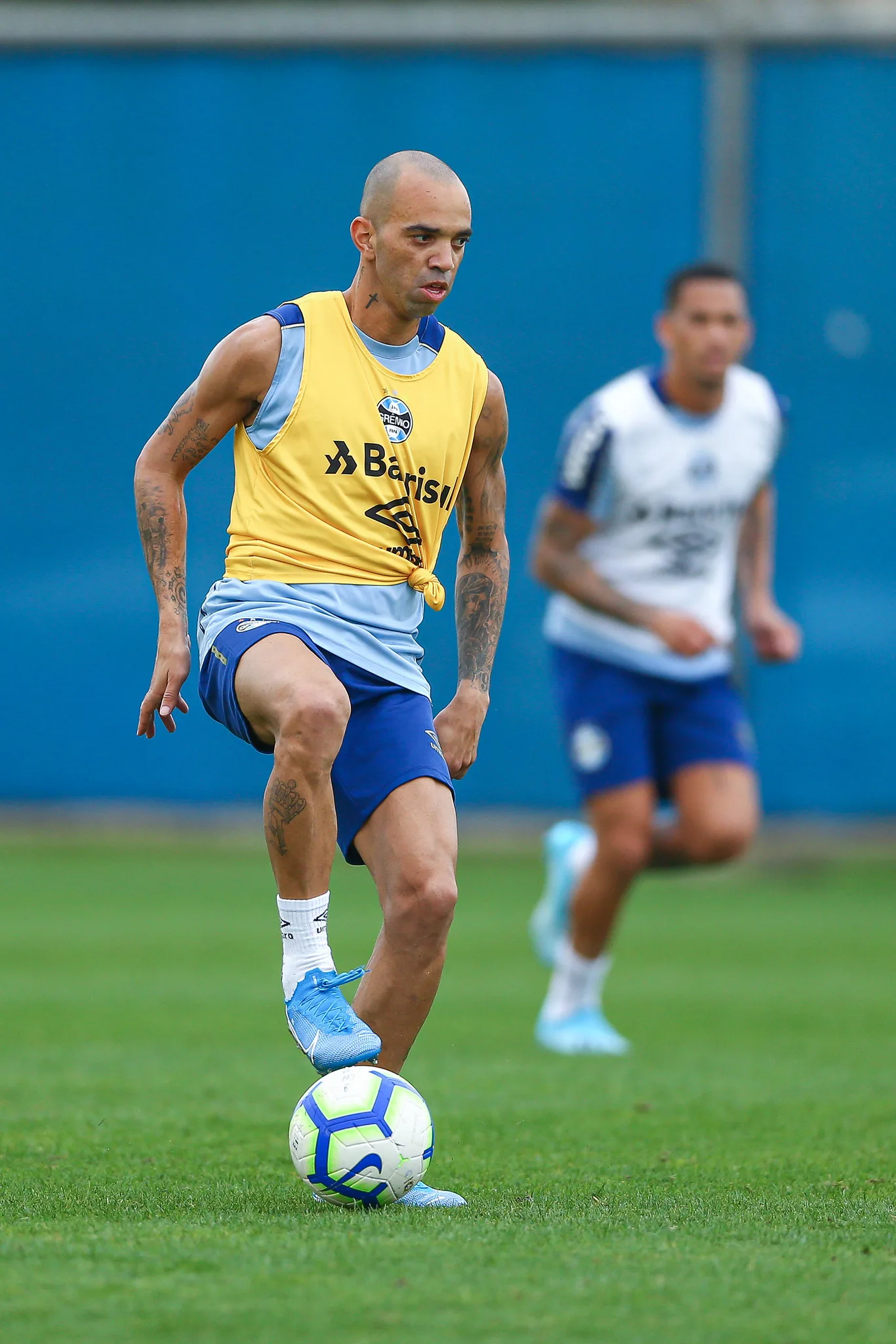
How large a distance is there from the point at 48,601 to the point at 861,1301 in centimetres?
1072

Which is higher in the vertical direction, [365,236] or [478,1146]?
[365,236]

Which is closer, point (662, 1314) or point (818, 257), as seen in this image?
point (662, 1314)

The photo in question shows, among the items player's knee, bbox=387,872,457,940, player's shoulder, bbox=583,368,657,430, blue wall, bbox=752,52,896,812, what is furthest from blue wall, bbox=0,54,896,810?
player's knee, bbox=387,872,457,940

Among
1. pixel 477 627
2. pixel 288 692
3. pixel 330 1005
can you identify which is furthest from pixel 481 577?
pixel 330 1005

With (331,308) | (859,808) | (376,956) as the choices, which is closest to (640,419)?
(331,308)

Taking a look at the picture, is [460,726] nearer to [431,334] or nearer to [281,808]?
[281,808]

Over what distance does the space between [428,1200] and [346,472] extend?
1500mm

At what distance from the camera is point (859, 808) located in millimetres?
13148

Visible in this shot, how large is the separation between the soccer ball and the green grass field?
0.29ft

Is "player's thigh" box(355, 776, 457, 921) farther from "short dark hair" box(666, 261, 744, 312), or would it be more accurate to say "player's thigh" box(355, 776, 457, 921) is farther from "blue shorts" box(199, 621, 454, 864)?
"short dark hair" box(666, 261, 744, 312)

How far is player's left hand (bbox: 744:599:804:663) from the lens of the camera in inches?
270

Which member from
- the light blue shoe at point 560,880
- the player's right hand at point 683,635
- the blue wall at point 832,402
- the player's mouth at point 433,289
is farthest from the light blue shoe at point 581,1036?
the blue wall at point 832,402

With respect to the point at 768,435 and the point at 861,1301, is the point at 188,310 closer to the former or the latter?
the point at 768,435

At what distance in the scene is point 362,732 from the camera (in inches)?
168
